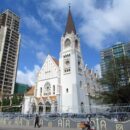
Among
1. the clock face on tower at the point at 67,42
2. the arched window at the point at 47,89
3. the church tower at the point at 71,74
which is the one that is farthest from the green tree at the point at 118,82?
the clock face on tower at the point at 67,42

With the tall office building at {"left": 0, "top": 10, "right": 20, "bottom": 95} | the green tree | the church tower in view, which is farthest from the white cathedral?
the tall office building at {"left": 0, "top": 10, "right": 20, "bottom": 95}

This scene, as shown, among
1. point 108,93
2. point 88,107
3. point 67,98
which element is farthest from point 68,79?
point 108,93

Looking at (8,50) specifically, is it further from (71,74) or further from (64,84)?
(71,74)

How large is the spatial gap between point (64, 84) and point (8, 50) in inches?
2518

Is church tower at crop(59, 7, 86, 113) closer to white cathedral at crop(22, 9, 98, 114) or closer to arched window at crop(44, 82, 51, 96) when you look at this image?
white cathedral at crop(22, 9, 98, 114)

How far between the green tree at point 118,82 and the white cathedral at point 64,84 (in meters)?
13.3

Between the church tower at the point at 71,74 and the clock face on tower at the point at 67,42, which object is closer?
the church tower at the point at 71,74

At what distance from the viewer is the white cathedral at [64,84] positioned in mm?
43812

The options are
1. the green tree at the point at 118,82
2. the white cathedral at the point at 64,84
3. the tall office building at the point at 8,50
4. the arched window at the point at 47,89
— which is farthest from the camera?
the tall office building at the point at 8,50

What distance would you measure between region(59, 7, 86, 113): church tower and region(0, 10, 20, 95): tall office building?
51295 millimetres

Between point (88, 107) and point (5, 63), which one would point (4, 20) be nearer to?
point (5, 63)

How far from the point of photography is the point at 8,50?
331 feet

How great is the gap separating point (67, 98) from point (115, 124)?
2818 cm

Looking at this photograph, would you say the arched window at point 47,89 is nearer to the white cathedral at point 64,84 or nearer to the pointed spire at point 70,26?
the white cathedral at point 64,84
